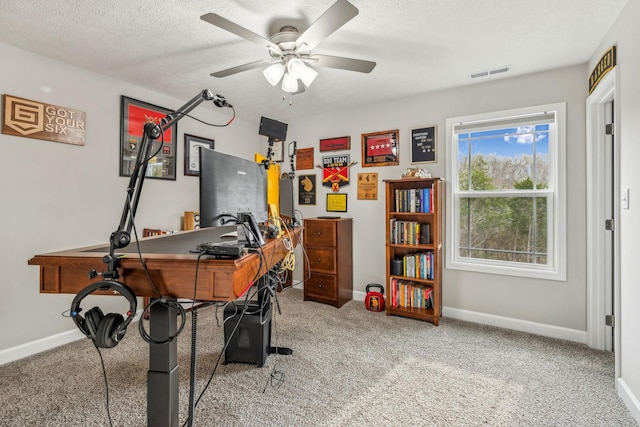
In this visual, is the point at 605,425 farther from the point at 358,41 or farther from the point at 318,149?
the point at 318,149

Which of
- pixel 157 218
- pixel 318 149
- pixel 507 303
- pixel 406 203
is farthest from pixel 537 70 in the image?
pixel 157 218

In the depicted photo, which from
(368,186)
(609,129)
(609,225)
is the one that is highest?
(609,129)

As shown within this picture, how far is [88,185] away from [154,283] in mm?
2207

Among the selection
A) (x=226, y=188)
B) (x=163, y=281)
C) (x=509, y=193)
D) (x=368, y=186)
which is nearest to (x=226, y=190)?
(x=226, y=188)

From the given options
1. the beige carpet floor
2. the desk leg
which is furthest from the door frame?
the desk leg

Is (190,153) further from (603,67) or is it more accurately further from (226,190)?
(603,67)

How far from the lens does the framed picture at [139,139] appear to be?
293 centimetres

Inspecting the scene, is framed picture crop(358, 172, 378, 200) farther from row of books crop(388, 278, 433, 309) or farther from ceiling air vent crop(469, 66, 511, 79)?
ceiling air vent crop(469, 66, 511, 79)

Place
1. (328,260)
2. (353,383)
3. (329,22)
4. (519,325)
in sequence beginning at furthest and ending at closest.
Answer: (328,260) < (519,325) < (353,383) < (329,22)

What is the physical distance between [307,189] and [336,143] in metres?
0.71

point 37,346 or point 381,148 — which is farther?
point 381,148

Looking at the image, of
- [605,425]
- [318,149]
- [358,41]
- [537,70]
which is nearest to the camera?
[605,425]

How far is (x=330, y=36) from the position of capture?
2160 millimetres

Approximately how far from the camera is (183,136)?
347 centimetres
